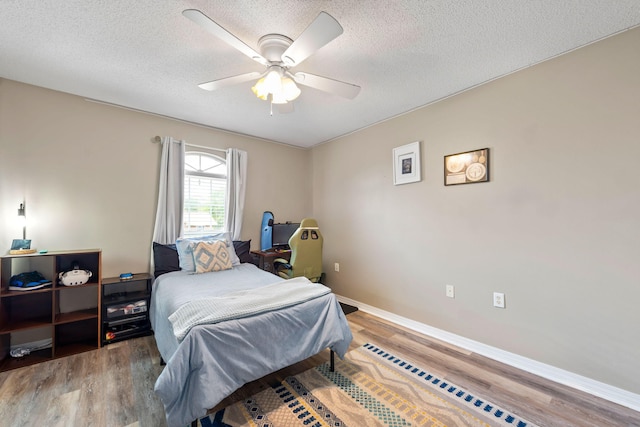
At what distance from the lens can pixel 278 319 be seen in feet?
5.82

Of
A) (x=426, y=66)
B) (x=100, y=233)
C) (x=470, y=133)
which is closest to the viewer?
(x=426, y=66)

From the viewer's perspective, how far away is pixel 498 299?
234cm

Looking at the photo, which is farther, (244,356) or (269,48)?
(269,48)

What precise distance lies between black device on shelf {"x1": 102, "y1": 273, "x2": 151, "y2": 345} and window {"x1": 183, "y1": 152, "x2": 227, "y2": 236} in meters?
0.86

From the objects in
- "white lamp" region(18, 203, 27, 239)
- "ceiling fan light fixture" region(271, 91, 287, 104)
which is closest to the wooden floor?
"white lamp" region(18, 203, 27, 239)

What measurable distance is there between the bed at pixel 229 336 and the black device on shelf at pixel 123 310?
54 centimetres

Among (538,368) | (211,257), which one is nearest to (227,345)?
(211,257)

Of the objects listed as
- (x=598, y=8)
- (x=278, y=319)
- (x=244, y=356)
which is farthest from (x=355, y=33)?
(x=244, y=356)

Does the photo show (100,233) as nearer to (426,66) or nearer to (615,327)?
(426,66)

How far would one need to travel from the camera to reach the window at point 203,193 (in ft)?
11.3

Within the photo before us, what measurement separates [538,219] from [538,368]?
1.20 metres

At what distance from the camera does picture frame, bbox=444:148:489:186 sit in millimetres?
2424

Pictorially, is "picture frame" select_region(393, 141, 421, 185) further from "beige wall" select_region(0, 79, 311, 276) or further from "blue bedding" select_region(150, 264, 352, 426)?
"beige wall" select_region(0, 79, 311, 276)

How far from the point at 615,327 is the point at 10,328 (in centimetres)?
460
